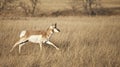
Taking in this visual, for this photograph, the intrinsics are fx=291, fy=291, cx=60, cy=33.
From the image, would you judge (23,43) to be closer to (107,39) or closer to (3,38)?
(3,38)

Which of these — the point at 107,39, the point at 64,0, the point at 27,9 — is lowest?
the point at 64,0

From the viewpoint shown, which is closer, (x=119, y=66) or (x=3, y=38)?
(x=119, y=66)

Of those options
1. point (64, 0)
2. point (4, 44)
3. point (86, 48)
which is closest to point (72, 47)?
point (86, 48)

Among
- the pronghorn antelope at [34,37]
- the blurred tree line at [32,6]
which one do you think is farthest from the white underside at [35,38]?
the blurred tree line at [32,6]

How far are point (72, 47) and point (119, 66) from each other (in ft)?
8.32

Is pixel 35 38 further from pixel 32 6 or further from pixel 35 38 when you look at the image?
pixel 32 6

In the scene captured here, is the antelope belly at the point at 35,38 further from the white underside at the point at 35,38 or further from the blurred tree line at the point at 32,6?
the blurred tree line at the point at 32,6

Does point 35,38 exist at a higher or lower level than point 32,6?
higher

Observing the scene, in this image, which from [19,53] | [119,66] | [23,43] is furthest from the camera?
[23,43]

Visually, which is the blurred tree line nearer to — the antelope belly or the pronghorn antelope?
the pronghorn antelope

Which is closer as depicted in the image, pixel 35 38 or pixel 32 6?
pixel 35 38

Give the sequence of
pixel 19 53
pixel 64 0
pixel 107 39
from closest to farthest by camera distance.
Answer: pixel 19 53 < pixel 107 39 < pixel 64 0

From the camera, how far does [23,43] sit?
9.45 metres

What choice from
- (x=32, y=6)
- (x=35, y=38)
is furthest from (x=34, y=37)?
(x=32, y=6)
